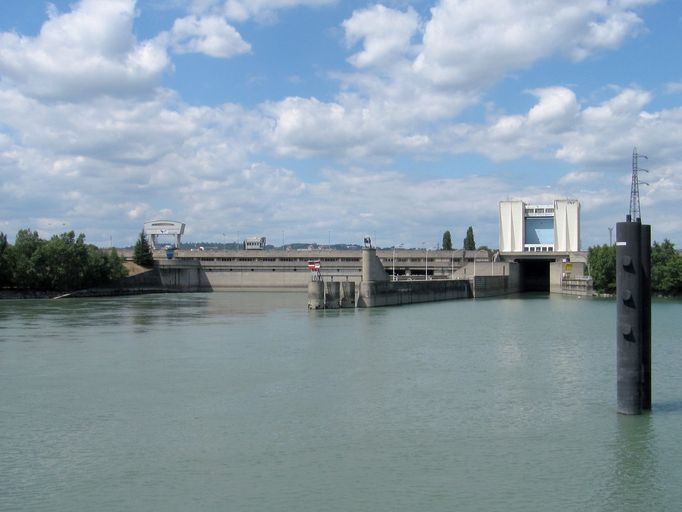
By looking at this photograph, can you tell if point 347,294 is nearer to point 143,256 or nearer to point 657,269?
point 657,269

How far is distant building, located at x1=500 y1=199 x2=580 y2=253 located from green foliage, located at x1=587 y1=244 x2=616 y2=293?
20826mm

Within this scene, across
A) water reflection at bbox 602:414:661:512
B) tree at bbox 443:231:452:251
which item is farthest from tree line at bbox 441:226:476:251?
water reflection at bbox 602:414:661:512

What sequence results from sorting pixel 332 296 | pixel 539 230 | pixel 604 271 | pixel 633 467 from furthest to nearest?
pixel 539 230
pixel 604 271
pixel 332 296
pixel 633 467

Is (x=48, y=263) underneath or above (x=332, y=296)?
above

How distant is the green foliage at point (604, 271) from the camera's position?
90938mm

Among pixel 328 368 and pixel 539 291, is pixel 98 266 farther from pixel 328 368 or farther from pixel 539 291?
pixel 328 368

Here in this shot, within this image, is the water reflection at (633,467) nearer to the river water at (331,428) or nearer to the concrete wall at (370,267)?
the river water at (331,428)

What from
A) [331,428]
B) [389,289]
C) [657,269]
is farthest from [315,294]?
[331,428]

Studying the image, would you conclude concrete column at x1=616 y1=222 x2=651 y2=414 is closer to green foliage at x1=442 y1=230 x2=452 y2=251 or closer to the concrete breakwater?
the concrete breakwater

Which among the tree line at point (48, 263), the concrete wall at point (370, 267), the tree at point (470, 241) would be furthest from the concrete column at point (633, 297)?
the tree at point (470, 241)

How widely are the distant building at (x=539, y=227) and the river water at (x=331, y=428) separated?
7988cm

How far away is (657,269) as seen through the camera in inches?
3344

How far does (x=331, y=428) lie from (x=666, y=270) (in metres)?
74.3

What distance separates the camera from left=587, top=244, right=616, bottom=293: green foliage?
298 ft
